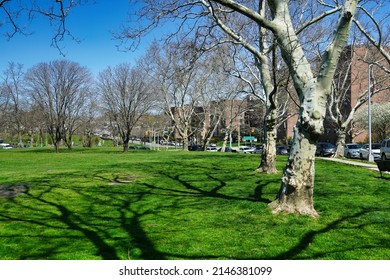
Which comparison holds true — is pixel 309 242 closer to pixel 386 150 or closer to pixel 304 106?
pixel 304 106

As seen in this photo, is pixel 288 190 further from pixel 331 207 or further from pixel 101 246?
pixel 101 246

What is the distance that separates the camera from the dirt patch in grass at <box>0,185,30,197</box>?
1054 centimetres

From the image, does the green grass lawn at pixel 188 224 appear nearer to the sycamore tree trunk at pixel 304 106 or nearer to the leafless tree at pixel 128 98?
the sycamore tree trunk at pixel 304 106

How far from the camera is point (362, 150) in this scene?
33.5 meters

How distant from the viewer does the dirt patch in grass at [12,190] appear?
10539mm

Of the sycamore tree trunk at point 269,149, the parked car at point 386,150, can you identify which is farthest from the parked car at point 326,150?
the sycamore tree trunk at point 269,149

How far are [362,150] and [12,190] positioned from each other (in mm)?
30521

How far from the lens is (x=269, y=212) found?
7.79 metres

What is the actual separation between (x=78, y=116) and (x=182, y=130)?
18.2 meters

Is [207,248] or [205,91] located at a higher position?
[205,91]

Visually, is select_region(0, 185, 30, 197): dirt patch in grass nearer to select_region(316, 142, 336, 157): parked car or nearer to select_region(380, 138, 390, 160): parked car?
select_region(380, 138, 390, 160): parked car

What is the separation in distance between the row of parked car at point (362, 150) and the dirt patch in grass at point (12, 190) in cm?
2348

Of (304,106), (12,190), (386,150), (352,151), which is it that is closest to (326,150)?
(352,151)

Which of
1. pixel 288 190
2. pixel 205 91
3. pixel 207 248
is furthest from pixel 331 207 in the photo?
pixel 205 91
